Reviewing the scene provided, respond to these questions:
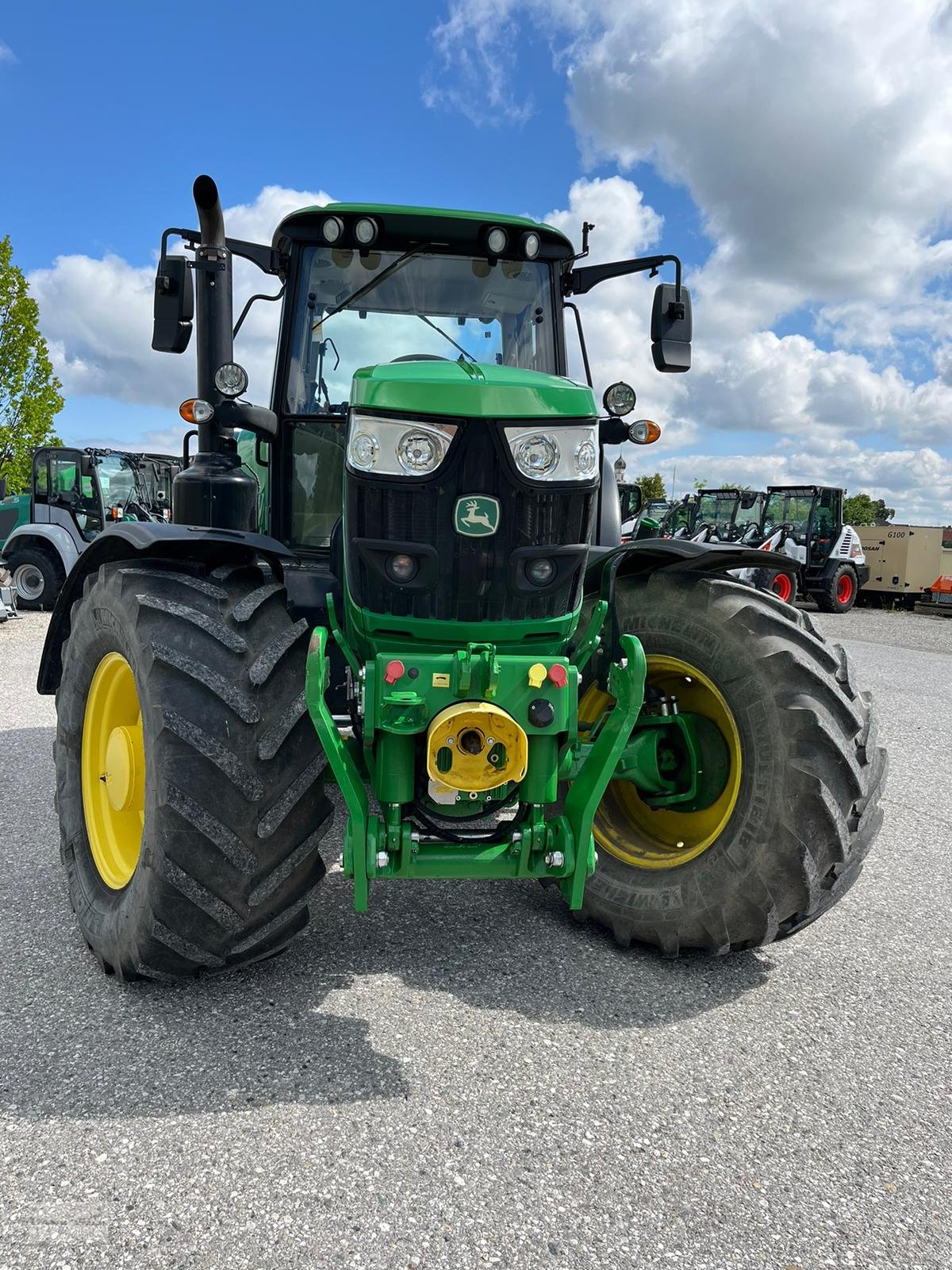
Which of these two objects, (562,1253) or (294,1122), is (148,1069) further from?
(562,1253)

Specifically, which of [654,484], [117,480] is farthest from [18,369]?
[654,484]

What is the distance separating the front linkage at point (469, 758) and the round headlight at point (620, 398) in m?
1.24

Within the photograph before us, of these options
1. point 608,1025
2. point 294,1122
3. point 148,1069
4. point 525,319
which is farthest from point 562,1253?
point 525,319

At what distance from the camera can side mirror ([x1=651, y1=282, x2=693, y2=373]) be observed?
151 inches

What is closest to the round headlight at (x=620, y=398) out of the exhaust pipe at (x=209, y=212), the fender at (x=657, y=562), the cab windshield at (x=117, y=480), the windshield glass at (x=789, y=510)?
the fender at (x=657, y=562)

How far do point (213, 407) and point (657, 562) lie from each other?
5.82 feet

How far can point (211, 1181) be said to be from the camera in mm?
2055

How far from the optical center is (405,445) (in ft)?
8.32

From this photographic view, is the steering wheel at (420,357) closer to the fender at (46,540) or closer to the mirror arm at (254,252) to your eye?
the mirror arm at (254,252)

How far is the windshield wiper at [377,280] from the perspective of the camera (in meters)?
3.72

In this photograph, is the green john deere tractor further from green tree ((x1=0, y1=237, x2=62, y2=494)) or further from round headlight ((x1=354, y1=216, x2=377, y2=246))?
green tree ((x1=0, y1=237, x2=62, y2=494))

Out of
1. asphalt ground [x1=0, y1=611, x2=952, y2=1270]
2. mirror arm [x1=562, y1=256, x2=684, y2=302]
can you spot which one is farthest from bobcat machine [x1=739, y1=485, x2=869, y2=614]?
asphalt ground [x1=0, y1=611, x2=952, y2=1270]

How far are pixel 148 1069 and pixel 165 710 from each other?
0.92m

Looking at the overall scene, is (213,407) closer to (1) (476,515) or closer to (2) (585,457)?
(1) (476,515)
